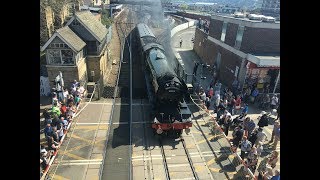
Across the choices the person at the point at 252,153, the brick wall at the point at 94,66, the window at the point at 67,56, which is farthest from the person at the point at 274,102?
the window at the point at 67,56

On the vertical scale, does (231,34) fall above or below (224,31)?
below

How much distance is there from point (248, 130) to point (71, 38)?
13114mm

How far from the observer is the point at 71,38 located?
1783cm

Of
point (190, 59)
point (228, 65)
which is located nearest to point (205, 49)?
point (190, 59)

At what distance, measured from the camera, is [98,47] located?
20641 mm

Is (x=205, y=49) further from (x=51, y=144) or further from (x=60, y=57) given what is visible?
(x=51, y=144)

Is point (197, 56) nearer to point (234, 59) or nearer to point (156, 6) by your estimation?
point (234, 59)

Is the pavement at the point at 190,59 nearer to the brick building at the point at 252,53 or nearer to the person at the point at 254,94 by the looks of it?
the person at the point at 254,94

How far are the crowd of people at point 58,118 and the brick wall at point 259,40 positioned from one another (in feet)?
43.5

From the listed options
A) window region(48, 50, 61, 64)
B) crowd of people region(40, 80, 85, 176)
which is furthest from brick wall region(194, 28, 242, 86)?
window region(48, 50, 61, 64)

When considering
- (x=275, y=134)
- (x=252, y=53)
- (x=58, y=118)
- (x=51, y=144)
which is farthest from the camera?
(x=252, y=53)

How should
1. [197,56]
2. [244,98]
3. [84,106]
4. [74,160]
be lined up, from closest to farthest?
[74,160], [84,106], [244,98], [197,56]
